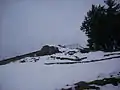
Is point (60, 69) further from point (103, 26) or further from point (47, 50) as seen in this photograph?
point (103, 26)

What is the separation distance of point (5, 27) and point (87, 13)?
0.84 metres

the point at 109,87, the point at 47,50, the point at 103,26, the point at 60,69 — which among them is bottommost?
the point at 109,87

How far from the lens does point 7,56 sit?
7.32 ft

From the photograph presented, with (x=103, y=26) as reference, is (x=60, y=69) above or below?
below

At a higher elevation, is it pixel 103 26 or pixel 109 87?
pixel 103 26

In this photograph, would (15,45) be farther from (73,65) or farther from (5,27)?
(73,65)

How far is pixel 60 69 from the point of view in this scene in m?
2.15

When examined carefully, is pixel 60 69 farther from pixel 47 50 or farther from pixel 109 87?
pixel 109 87

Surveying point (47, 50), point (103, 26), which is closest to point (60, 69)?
point (47, 50)

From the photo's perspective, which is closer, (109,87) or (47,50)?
(109,87)

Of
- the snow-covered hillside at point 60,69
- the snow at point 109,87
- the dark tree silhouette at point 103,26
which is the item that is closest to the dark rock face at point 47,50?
the snow-covered hillside at point 60,69

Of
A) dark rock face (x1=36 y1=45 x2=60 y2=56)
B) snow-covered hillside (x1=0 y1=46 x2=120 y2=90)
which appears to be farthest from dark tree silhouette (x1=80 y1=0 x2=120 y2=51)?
dark rock face (x1=36 y1=45 x2=60 y2=56)

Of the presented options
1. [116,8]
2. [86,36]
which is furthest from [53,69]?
[116,8]

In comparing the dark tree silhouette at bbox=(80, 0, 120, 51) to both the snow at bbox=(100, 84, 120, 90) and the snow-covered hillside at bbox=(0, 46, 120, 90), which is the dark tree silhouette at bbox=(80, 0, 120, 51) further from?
the snow at bbox=(100, 84, 120, 90)
